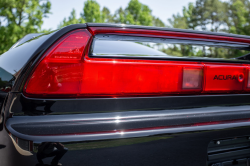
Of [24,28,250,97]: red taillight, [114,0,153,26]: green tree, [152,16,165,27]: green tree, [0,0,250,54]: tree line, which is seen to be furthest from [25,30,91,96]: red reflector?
[152,16,165,27]: green tree

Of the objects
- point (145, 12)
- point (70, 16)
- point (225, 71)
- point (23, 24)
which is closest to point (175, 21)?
point (145, 12)

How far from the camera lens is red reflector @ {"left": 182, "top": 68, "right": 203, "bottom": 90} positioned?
117 cm

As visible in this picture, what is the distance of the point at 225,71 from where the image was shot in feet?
4.08

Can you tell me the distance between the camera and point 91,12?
20672mm

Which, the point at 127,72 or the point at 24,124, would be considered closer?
the point at 24,124

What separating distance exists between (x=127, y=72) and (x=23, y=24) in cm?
1769

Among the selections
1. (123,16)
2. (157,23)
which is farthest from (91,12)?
(157,23)

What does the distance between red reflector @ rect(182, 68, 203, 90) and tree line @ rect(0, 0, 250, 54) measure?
398 cm

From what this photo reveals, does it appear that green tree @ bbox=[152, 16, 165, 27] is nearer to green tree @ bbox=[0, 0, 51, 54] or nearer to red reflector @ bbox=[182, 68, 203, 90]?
green tree @ bbox=[0, 0, 51, 54]

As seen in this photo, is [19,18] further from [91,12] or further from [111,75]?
[111,75]

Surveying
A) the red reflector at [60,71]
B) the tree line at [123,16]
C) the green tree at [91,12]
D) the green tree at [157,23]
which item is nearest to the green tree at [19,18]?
the tree line at [123,16]

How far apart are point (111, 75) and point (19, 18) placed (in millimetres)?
17949

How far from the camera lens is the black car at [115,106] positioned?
3.07 feet

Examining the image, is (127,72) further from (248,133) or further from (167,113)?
(248,133)
